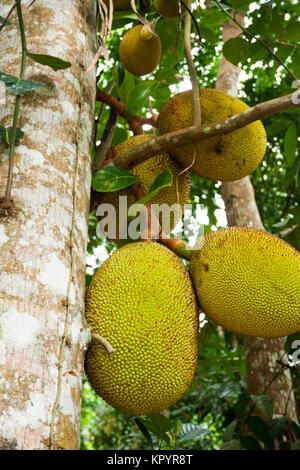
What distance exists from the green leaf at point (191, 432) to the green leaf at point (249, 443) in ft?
0.66

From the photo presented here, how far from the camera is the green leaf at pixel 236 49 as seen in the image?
5.19ft

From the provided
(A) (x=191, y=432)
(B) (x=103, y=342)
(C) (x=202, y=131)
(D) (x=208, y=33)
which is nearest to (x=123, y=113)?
(C) (x=202, y=131)

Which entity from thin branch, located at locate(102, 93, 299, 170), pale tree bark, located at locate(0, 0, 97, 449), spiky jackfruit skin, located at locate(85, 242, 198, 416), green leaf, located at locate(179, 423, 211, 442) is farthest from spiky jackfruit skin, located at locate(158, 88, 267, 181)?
green leaf, located at locate(179, 423, 211, 442)

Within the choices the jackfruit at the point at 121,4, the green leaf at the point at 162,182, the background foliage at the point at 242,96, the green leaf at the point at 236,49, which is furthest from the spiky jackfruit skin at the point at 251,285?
the jackfruit at the point at 121,4

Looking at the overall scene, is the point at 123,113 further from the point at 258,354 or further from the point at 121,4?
the point at 258,354

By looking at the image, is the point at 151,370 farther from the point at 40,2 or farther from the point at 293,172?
the point at 293,172

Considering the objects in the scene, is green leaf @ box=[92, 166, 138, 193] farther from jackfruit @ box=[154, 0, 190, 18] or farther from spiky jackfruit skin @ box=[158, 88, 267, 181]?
A: jackfruit @ box=[154, 0, 190, 18]

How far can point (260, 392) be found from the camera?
72.9 inches

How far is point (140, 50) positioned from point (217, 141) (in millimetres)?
366

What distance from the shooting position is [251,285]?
111 centimetres

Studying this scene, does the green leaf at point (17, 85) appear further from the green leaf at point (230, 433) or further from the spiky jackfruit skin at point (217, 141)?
the green leaf at point (230, 433)

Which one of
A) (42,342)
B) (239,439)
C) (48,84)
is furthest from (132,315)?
(239,439)
